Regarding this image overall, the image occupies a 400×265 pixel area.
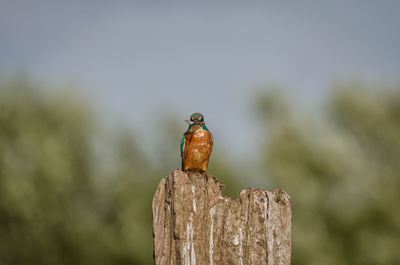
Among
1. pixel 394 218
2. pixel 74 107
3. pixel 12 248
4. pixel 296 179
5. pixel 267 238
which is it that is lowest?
pixel 12 248

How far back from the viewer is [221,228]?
3451 mm

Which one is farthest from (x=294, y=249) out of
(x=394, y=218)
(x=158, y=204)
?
(x=158, y=204)

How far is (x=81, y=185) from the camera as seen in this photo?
2130cm

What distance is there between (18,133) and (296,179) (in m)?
12.6

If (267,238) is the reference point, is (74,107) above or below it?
above

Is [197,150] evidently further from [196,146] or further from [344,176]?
[344,176]

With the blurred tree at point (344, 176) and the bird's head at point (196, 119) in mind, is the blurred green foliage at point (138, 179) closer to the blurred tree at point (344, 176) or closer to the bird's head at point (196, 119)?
the blurred tree at point (344, 176)

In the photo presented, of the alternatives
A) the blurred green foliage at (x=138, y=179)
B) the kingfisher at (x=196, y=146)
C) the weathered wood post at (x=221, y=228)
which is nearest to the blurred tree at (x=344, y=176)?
the blurred green foliage at (x=138, y=179)

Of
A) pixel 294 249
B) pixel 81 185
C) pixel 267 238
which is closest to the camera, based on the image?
pixel 267 238

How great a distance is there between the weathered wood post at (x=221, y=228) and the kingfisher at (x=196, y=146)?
256cm

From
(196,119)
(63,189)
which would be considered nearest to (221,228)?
(196,119)

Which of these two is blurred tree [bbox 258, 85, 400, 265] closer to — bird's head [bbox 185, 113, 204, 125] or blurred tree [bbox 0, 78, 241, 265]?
blurred tree [bbox 0, 78, 241, 265]

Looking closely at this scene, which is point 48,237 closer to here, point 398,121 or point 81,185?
point 81,185

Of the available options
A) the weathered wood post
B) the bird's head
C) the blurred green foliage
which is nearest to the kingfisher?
the bird's head
